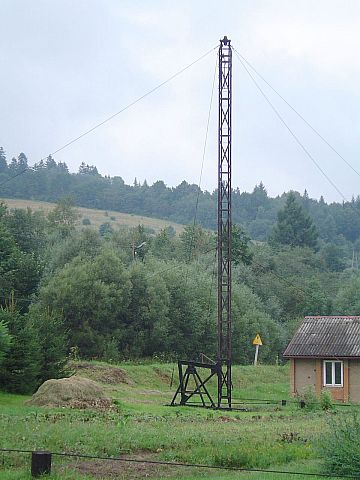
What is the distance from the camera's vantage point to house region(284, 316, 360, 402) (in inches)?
1656

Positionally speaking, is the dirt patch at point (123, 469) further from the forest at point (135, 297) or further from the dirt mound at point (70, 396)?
the forest at point (135, 297)

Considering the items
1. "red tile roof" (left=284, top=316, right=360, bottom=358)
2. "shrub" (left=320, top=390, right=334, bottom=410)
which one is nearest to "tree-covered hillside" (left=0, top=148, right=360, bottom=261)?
"red tile roof" (left=284, top=316, right=360, bottom=358)

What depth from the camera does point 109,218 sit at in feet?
509

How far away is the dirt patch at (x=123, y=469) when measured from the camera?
583 inches

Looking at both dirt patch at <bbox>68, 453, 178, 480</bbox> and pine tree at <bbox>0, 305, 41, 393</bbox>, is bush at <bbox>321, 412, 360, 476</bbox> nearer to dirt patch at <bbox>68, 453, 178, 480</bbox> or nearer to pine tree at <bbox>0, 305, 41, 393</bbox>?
dirt patch at <bbox>68, 453, 178, 480</bbox>

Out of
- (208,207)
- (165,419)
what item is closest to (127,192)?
(208,207)

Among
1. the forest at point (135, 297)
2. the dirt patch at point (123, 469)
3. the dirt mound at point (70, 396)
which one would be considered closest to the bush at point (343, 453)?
the dirt patch at point (123, 469)

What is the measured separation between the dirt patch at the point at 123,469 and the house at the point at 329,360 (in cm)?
2682

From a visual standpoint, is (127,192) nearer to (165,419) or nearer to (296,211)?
(296,211)

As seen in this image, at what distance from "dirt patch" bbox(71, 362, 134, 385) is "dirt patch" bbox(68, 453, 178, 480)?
2591cm

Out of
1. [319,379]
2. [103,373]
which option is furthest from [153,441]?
[319,379]

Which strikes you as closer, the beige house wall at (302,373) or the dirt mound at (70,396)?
the dirt mound at (70,396)

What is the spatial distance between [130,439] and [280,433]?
4.51 meters

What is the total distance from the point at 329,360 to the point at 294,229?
279 feet
